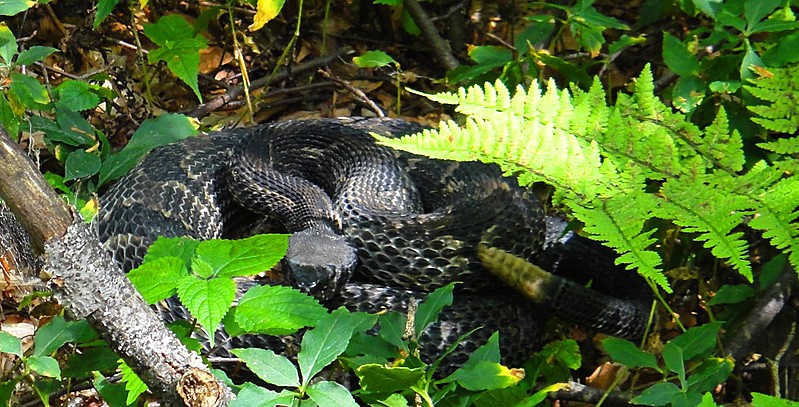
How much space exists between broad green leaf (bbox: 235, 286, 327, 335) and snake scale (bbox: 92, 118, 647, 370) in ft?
3.70

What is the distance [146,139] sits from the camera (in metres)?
4.29

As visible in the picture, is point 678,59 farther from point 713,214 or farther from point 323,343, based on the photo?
point 323,343

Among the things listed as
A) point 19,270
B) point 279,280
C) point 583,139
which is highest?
point 583,139

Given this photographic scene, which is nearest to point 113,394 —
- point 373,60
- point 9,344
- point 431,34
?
point 9,344

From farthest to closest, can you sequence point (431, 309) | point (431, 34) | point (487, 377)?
point (431, 34), point (431, 309), point (487, 377)

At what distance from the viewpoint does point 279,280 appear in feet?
12.8

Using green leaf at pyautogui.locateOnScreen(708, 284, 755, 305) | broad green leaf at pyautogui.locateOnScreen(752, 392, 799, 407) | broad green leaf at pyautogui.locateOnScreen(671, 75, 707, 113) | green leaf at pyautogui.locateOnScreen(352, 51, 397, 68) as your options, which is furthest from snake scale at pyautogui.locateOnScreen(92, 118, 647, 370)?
broad green leaf at pyautogui.locateOnScreen(752, 392, 799, 407)

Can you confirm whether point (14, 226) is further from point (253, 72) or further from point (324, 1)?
point (324, 1)

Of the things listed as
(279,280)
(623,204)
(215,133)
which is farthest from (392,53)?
(623,204)

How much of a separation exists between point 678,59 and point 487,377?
1887 millimetres

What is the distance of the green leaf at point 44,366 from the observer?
248 cm

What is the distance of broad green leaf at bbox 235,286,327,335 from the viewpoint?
218 cm

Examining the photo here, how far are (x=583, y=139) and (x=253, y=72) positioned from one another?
3.38 m

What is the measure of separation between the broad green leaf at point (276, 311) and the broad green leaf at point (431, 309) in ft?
1.34
